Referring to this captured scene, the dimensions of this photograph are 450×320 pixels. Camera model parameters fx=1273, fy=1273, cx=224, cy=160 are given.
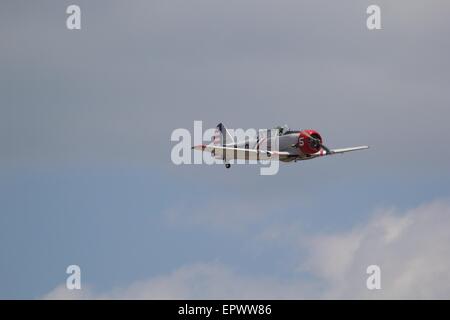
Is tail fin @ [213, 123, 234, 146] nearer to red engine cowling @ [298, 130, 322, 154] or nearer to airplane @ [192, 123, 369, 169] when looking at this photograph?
airplane @ [192, 123, 369, 169]

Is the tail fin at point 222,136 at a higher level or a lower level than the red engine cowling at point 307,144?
higher

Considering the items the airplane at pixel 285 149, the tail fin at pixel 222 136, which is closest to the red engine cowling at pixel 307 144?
the airplane at pixel 285 149

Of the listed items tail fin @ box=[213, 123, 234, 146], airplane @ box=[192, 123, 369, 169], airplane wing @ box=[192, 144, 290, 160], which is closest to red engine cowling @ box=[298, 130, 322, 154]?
airplane @ box=[192, 123, 369, 169]

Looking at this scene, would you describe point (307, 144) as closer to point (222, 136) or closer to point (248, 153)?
point (248, 153)

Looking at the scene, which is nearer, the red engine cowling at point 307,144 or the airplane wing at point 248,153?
the airplane wing at point 248,153

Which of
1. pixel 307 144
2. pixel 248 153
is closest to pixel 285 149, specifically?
pixel 307 144

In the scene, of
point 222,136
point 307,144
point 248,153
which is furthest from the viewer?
point 222,136

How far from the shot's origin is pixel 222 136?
484ft

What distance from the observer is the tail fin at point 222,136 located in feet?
481

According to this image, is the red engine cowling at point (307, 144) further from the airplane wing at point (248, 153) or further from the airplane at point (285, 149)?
the airplane wing at point (248, 153)

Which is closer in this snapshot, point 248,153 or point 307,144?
point 307,144

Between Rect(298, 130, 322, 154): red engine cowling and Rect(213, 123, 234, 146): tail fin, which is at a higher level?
Rect(213, 123, 234, 146): tail fin

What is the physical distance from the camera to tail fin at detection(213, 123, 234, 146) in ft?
481
